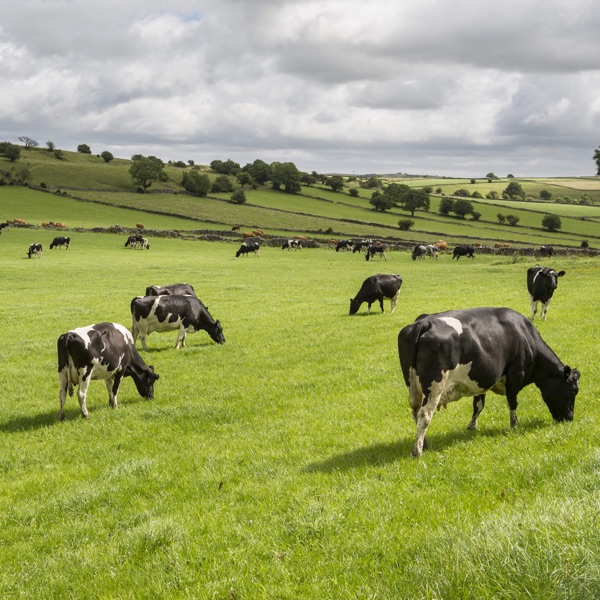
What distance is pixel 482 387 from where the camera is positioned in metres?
9.32

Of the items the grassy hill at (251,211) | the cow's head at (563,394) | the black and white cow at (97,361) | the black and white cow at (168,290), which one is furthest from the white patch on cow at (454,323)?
the grassy hill at (251,211)

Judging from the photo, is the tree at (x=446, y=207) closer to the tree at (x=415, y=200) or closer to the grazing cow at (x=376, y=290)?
the tree at (x=415, y=200)

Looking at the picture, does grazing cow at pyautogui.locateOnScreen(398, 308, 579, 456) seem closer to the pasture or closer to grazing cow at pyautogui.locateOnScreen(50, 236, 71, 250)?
the pasture

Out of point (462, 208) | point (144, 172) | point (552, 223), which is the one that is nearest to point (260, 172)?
point (144, 172)

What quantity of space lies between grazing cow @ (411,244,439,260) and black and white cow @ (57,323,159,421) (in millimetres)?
53882

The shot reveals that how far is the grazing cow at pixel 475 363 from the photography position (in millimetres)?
8766

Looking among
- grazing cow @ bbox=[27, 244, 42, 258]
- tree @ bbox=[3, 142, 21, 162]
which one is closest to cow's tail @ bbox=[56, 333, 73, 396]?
grazing cow @ bbox=[27, 244, 42, 258]

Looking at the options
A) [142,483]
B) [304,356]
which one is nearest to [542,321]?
[304,356]

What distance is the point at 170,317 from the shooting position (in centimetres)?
2088

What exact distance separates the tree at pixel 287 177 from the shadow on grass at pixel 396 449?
478 ft

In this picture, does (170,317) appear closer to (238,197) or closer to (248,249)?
(248,249)

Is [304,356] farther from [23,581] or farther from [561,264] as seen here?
[561,264]

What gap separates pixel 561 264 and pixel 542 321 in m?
29.7

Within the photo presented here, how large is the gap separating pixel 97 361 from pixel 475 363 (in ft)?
28.8
